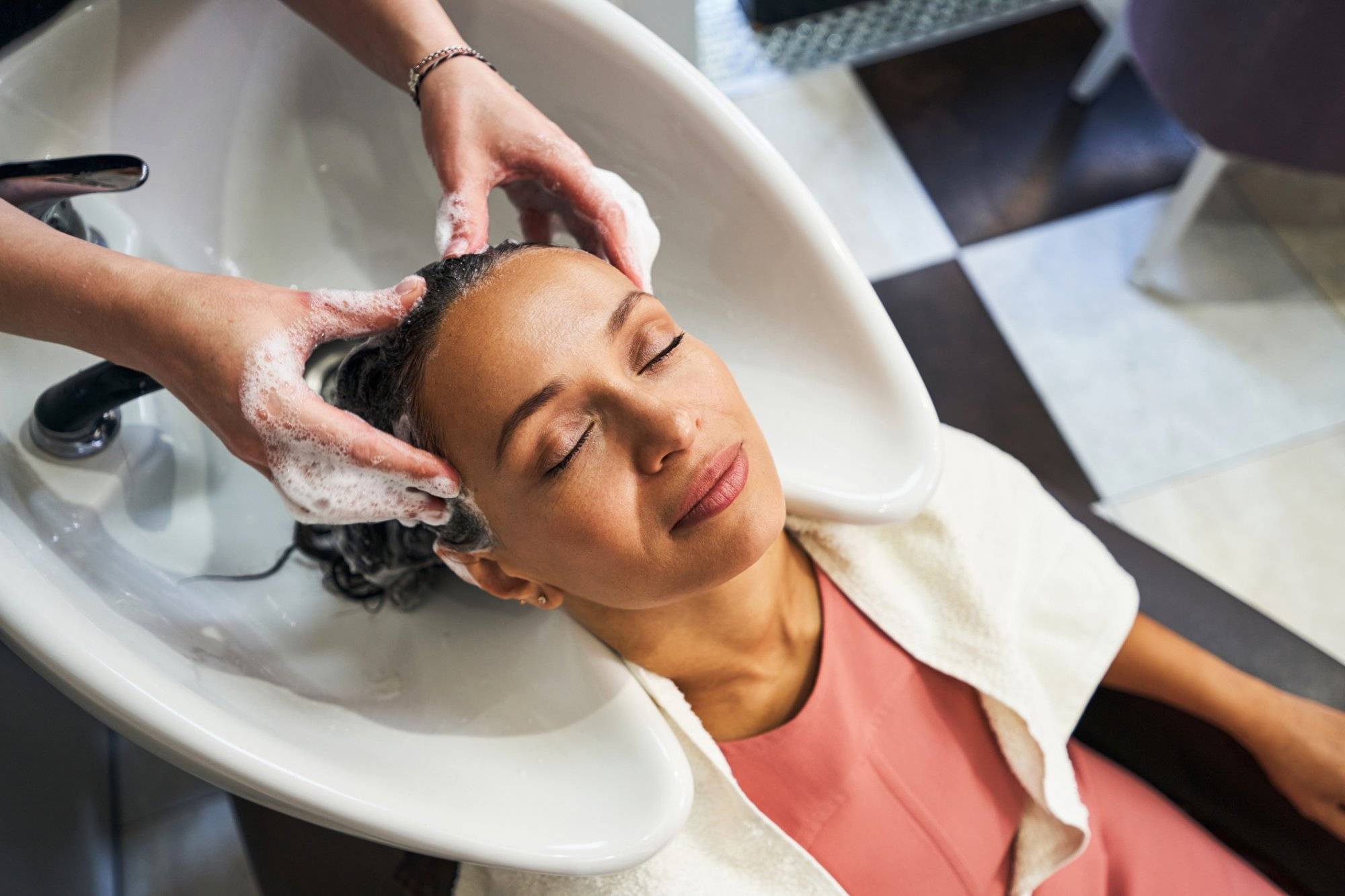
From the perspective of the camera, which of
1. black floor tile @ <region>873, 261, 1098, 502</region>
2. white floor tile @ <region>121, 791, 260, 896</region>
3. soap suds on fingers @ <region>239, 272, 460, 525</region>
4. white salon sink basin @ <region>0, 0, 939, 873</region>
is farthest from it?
black floor tile @ <region>873, 261, 1098, 502</region>

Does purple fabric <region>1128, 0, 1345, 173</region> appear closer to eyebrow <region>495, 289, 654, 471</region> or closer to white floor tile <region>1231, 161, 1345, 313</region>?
white floor tile <region>1231, 161, 1345, 313</region>

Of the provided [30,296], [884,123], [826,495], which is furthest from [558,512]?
[884,123]

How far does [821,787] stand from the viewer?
1073 millimetres

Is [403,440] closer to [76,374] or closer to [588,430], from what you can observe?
[588,430]

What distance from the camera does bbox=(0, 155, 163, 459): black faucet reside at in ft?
2.77

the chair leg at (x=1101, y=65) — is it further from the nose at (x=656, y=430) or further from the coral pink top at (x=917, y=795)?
the nose at (x=656, y=430)

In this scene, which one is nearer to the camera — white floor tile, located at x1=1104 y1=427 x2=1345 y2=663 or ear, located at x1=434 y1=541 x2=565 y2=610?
ear, located at x1=434 y1=541 x2=565 y2=610

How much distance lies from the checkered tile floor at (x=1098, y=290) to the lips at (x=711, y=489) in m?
1.19

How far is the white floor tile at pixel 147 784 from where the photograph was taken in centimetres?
145

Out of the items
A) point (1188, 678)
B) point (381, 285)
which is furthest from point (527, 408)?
point (1188, 678)

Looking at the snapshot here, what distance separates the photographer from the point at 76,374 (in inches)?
35.5

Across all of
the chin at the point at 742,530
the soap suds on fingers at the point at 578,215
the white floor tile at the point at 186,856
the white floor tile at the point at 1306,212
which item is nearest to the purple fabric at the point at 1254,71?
the white floor tile at the point at 1306,212

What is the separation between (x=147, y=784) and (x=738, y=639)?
36.9 inches

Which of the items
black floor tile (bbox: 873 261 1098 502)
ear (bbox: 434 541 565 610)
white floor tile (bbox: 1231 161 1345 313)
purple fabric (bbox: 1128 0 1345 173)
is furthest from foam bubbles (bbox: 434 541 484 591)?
white floor tile (bbox: 1231 161 1345 313)
